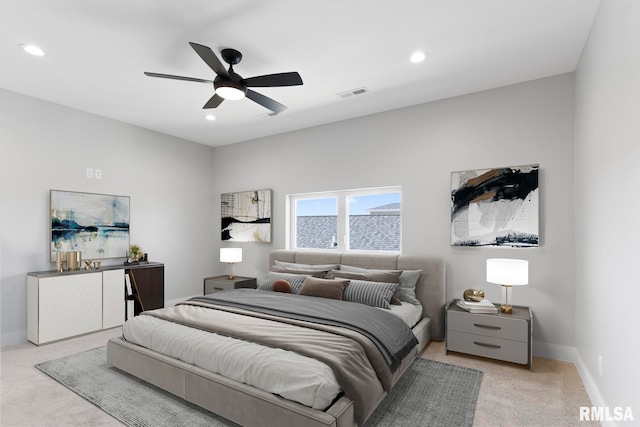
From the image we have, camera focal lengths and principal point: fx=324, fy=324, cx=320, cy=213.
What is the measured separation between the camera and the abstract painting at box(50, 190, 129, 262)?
4020mm

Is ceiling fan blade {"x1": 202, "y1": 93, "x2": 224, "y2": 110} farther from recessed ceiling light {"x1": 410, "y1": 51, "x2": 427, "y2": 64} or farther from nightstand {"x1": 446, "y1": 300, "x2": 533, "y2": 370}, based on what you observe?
nightstand {"x1": 446, "y1": 300, "x2": 533, "y2": 370}

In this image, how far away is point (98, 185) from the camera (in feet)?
14.5

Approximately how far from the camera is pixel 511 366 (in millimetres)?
3043

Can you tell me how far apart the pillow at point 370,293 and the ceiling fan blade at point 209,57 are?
239 centimetres

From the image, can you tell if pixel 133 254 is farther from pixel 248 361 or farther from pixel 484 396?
pixel 484 396

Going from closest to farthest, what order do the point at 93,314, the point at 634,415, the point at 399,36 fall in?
the point at 634,415
the point at 399,36
the point at 93,314

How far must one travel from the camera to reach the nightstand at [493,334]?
2924mm

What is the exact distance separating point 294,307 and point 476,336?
5.82ft

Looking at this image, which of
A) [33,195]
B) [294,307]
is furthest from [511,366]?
[33,195]

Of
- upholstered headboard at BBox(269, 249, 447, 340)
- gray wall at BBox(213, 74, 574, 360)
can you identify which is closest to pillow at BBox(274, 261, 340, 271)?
upholstered headboard at BBox(269, 249, 447, 340)

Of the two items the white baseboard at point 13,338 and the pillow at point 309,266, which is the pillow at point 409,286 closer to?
the pillow at point 309,266

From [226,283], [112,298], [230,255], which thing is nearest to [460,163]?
[230,255]

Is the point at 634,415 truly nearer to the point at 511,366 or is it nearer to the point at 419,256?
the point at 511,366

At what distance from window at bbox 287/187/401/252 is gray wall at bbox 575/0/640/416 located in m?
1.96
